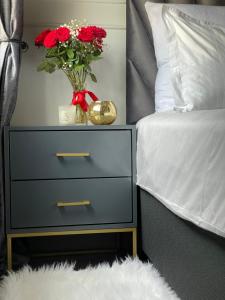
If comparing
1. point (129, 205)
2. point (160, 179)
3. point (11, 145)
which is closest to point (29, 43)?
point (11, 145)

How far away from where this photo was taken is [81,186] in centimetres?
181

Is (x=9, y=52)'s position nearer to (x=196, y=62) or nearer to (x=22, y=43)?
(x=22, y=43)

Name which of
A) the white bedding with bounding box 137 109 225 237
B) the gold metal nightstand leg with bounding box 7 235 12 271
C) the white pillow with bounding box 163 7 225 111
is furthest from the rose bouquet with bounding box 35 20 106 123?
the gold metal nightstand leg with bounding box 7 235 12 271

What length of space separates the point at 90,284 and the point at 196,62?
2.97ft

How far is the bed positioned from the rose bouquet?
0.79 feet

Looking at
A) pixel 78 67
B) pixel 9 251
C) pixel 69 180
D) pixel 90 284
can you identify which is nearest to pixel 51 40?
pixel 78 67

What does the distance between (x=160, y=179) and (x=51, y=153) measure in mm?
534

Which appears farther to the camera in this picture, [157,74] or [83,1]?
[83,1]

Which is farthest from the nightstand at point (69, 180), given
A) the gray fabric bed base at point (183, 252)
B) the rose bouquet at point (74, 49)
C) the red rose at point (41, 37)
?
→ the red rose at point (41, 37)

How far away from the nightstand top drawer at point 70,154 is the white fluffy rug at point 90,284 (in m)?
0.37

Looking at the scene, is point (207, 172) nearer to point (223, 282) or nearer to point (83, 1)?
point (223, 282)

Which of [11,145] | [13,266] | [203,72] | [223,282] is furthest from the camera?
[13,266]

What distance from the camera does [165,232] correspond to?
148cm

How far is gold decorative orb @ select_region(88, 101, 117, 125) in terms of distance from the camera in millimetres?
1911
